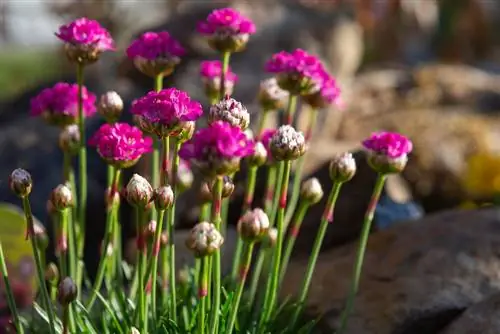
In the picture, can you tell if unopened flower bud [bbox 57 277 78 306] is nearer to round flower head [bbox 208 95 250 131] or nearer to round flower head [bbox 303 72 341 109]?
round flower head [bbox 208 95 250 131]

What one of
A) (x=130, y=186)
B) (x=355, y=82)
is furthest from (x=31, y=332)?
(x=355, y=82)

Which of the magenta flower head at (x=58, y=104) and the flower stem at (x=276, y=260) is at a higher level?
the magenta flower head at (x=58, y=104)

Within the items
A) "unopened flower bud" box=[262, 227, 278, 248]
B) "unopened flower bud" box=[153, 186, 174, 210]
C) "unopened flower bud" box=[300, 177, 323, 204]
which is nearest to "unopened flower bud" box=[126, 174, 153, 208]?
"unopened flower bud" box=[153, 186, 174, 210]

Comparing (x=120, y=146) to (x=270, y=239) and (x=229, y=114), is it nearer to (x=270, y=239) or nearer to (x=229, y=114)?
(x=229, y=114)

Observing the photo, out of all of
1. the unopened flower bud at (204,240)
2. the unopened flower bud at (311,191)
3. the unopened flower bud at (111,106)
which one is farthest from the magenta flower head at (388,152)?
the unopened flower bud at (111,106)

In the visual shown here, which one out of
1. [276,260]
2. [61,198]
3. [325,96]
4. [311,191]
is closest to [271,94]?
[325,96]

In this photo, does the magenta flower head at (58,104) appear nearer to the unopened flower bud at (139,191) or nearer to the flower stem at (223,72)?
the flower stem at (223,72)
